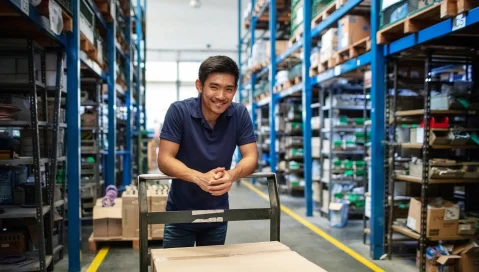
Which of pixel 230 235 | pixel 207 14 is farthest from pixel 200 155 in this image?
pixel 207 14

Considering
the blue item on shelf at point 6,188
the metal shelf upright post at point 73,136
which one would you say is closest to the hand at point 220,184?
the metal shelf upright post at point 73,136

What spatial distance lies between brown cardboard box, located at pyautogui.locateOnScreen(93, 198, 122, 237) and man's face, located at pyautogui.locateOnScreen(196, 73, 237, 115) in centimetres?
427

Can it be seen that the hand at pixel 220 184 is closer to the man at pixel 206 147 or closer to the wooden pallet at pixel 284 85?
the man at pixel 206 147

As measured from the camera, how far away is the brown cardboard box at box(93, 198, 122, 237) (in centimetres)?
617

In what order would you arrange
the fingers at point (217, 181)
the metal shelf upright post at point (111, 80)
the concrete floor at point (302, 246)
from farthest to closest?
the metal shelf upright post at point (111, 80) < the concrete floor at point (302, 246) < the fingers at point (217, 181)

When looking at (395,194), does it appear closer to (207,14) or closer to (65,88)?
(65,88)

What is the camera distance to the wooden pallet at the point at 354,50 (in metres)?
6.02

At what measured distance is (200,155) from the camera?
2.50 m

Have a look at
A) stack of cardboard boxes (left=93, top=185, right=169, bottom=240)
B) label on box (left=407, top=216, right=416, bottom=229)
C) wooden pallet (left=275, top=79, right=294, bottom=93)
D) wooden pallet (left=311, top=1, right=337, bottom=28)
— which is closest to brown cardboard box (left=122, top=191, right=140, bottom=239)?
stack of cardboard boxes (left=93, top=185, right=169, bottom=240)

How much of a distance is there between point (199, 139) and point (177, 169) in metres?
0.25

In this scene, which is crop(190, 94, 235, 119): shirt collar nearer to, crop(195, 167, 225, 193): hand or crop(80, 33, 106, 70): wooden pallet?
crop(195, 167, 225, 193): hand

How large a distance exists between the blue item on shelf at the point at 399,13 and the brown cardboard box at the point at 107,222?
4521 mm

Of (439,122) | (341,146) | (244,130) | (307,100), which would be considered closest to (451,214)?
(439,122)

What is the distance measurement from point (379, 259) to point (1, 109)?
4.88 m
